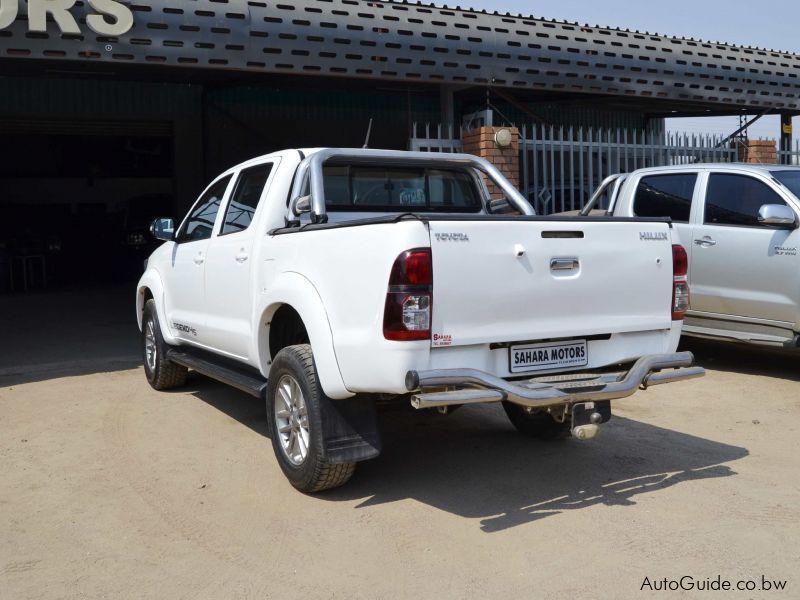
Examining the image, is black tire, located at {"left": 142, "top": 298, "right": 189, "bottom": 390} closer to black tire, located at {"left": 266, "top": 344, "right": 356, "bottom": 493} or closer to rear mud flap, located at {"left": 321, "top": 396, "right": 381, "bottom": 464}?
black tire, located at {"left": 266, "top": 344, "right": 356, "bottom": 493}

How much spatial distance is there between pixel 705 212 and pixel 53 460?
6.16 metres

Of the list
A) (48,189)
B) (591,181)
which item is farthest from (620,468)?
(48,189)

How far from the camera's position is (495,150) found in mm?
11133

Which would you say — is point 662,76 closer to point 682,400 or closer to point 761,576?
point 682,400

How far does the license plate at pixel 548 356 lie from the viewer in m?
4.45

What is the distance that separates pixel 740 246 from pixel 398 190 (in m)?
3.70

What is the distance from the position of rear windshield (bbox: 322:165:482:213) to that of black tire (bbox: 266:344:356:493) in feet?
4.28

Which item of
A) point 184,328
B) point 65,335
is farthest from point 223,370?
point 65,335

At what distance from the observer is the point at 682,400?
717cm

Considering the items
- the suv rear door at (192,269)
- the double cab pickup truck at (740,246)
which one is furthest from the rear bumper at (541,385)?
the double cab pickup truck at (740,246)

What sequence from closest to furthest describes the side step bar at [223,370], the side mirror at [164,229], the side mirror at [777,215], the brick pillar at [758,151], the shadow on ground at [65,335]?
the side step bar at [223,370]
the side mirror at [164,229]
the side mirror at [777,215]
the shadow on ground at [65,335]
the brick pillar at [758,151]

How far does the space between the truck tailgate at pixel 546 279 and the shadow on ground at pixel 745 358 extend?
3903 millimetres

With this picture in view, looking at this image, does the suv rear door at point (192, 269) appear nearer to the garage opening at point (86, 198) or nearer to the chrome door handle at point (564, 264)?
the chrome door handle at point (564, 264)

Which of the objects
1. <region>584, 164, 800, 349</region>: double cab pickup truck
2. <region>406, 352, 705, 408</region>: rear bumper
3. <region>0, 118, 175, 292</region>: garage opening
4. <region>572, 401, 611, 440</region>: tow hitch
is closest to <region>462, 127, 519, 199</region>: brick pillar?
<region>584, 164, 800, 349</region>: double cab pickup truck
